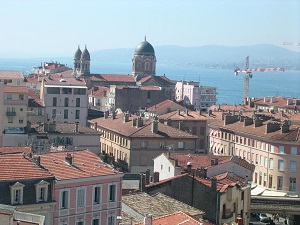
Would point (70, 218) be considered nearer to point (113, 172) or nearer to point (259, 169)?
point (113, 172)

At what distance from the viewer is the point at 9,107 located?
194 feet

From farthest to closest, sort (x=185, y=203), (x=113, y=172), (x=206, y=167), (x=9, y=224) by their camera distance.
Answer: (x=206, y=167)
(x=185, y=203)
(x=113, y=172)
(x=9, y=224)

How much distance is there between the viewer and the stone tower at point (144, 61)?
397 feet

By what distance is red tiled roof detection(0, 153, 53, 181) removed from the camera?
78.7 ft

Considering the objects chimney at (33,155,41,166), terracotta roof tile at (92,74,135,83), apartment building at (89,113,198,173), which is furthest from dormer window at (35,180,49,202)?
terracotta roof tile at (92,74,135,83)

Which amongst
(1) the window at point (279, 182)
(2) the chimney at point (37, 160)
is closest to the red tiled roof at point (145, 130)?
(1) the window at point (279, 182)

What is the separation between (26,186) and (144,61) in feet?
325

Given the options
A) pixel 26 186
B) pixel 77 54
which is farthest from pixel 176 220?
pixel 77 54

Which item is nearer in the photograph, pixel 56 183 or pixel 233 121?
pixel 56 183

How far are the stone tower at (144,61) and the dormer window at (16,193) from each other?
96170 mm

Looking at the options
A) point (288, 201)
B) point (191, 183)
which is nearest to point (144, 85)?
point (288, 201)

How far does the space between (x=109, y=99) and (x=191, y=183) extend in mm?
62997

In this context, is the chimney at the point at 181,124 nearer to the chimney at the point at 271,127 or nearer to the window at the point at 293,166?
the chimney at the point at 271,127

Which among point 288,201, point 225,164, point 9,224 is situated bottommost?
point 288,201
